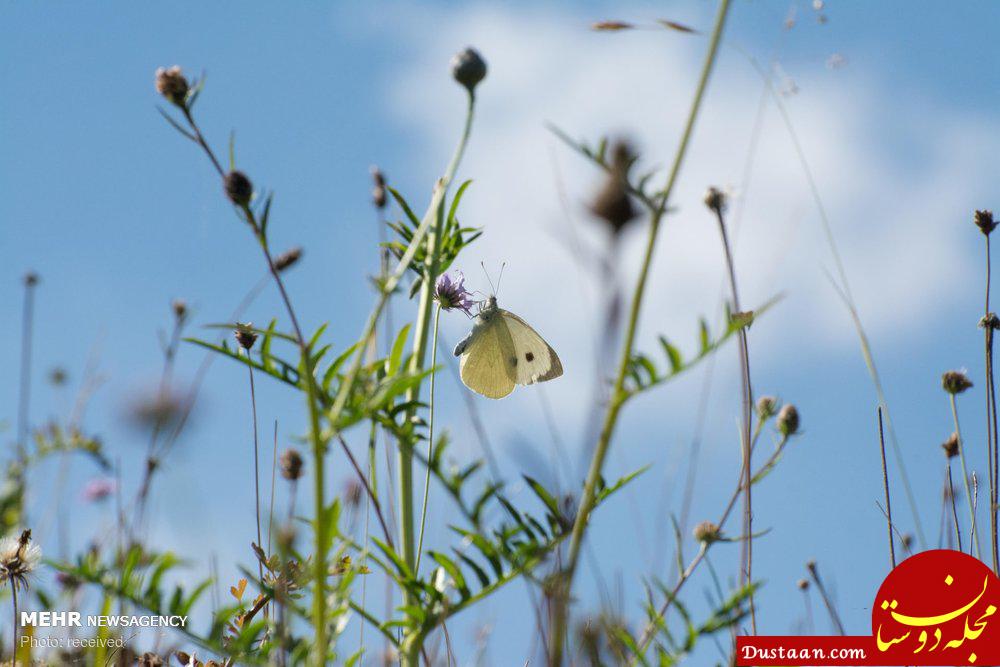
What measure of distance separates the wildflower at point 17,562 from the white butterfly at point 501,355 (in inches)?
51.1

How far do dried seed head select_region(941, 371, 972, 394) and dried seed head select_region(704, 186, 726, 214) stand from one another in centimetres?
90

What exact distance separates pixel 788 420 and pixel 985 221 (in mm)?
733

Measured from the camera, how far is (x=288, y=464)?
1623mm

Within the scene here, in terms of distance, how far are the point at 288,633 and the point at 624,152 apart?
2.38 feet

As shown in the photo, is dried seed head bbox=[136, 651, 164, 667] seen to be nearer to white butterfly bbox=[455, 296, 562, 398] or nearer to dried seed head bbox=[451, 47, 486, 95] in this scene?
dried seed head bbox=[451, 47, 486, 95]

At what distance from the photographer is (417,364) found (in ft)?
4.66

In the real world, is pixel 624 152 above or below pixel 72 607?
above

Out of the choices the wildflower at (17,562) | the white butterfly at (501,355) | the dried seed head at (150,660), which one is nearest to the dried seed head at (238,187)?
the dried seed head at (150,660)

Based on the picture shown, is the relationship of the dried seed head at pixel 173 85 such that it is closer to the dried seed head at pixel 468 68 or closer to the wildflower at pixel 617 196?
the dried seed head at pixel 468 68

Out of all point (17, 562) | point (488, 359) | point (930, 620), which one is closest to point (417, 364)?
point (17, 562)

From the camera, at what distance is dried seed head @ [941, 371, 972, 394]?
2670 millimetres

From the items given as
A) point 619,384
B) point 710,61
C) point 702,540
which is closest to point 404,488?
point 619,384

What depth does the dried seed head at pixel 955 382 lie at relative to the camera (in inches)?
105

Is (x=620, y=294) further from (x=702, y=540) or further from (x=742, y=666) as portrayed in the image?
(x=702, y=540)
